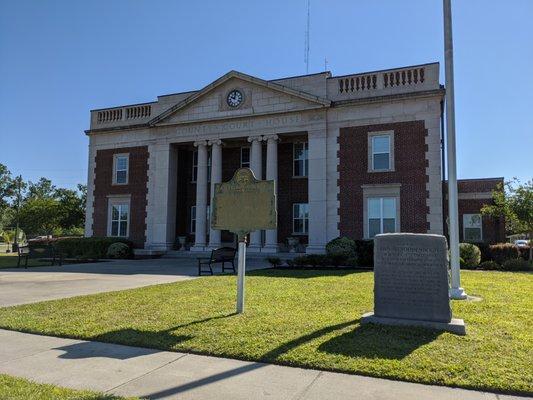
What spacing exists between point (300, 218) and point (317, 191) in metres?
3.53

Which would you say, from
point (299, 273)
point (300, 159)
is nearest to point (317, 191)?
point (300, 159)

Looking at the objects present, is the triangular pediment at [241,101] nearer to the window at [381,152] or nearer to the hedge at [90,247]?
the window at [381,152]

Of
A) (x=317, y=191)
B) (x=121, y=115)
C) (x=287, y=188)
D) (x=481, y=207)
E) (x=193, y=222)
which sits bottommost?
(x=193, y=222)

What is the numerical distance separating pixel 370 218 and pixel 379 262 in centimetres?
1759

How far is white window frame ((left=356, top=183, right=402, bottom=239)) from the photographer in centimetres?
2417

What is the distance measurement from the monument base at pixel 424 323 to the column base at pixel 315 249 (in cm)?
1753

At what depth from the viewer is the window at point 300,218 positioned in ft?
94.2

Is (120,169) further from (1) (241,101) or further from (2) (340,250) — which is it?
(2) (340,250)

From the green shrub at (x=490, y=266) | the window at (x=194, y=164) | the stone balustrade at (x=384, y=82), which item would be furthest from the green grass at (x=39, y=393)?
the window at (x=194, y=164)

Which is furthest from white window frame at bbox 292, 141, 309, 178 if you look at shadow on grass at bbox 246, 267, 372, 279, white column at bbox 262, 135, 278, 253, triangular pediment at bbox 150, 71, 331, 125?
shadow on grass at bbox 246, 267, 372, 279

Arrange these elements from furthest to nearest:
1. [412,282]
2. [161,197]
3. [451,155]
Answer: [161,197] → [451,155] → [412,282]

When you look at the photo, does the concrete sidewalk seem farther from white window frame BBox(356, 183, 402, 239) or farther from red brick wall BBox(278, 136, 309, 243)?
red brick wall BBox(278, 136, 309, 243)

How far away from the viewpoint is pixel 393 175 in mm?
24438

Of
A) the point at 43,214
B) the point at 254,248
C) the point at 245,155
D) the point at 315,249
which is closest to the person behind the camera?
the point at 315,249
